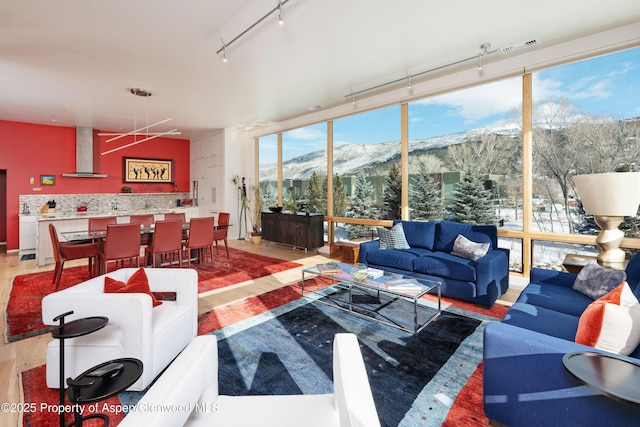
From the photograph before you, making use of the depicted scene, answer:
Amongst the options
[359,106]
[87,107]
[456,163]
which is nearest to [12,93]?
[87,107]

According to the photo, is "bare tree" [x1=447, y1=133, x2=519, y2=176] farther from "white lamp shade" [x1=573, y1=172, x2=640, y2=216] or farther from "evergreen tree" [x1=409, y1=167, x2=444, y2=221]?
"white lamp shade" [x1=573, y1=172, x2=640, y2=216]

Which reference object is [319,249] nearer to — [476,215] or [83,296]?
[476,215]

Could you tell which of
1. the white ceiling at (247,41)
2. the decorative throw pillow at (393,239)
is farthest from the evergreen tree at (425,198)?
the white ceiling at (247,41)

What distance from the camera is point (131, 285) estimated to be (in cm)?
228

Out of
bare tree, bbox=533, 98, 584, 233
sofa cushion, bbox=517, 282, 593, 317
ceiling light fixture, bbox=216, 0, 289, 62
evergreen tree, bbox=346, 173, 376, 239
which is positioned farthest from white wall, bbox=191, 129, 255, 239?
sofa cushion, bbox=517, 282, 593, 317

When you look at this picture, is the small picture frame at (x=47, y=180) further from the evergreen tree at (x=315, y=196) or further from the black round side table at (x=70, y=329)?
the black round side table at (x=70, y=329)

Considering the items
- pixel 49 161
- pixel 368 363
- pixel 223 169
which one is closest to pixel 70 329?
pixel 368 363

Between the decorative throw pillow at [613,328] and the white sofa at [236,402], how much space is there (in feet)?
3.98

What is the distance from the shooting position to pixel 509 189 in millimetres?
4223

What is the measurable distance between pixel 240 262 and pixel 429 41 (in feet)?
14.7

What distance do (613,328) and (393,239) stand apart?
10.1 feet

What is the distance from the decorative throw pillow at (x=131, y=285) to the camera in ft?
7.28

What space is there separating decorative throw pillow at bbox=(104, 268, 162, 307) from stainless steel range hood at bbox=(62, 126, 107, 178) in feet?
22.6

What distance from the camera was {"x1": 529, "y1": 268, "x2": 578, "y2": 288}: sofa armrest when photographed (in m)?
2.82
